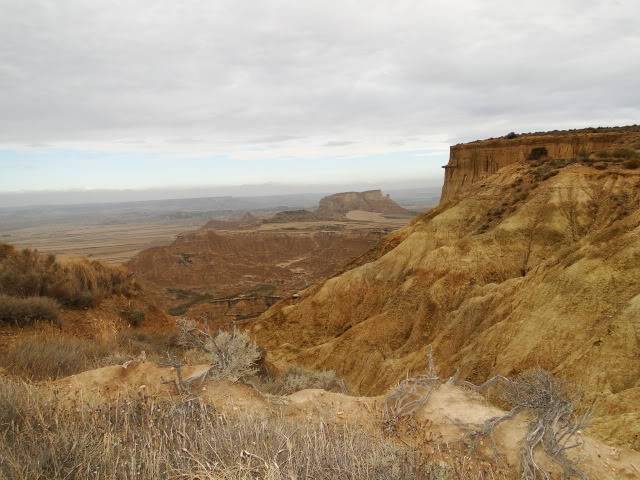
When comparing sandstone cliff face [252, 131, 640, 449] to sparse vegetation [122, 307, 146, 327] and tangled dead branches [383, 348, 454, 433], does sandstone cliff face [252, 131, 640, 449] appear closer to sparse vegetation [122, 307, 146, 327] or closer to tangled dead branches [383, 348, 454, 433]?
tangled dead branches [383, 348, 454, 433]

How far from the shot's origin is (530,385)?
5.30 meters

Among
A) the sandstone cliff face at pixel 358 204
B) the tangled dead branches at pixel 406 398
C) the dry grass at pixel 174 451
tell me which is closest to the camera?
the dry grass at pixel 174 451

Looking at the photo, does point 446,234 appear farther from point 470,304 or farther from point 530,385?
point 530,385

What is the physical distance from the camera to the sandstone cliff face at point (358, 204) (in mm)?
160500

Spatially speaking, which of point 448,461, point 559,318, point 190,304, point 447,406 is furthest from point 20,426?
point 190,304

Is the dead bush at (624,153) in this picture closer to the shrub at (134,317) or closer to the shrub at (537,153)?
the shrub at (537,153)

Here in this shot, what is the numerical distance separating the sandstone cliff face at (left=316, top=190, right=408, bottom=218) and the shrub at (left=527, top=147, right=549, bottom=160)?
4693 inches

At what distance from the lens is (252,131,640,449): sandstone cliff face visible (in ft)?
31.3

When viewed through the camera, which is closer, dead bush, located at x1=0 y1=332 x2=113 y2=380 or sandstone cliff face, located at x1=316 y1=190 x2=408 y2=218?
dead bush, located at x1=0 y1=332 x2=113 y2=380

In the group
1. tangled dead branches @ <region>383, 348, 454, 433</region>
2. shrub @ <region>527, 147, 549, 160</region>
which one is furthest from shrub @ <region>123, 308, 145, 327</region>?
shrub @ <region>527, 147, 549, 160</region>

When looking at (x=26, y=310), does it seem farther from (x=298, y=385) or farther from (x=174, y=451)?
(x=174, y=451)

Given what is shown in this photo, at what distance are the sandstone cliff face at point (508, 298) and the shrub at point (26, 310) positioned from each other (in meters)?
11.3

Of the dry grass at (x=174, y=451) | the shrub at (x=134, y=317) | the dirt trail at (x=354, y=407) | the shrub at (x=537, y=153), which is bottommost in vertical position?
the shrub at (x=134, y=317)

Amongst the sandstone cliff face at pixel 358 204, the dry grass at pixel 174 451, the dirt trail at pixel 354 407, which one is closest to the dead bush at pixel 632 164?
the dirt trail at pixel 354 407
